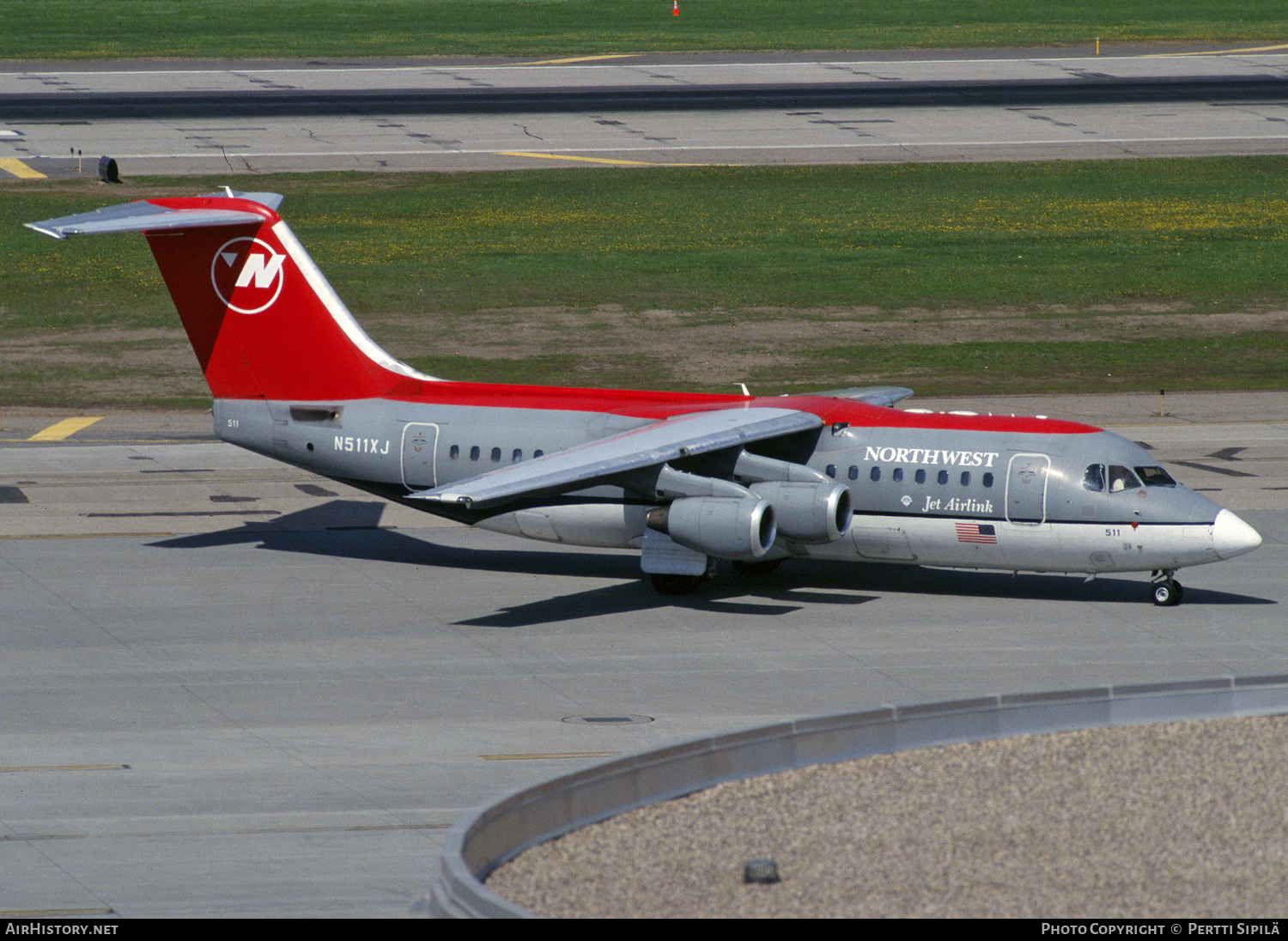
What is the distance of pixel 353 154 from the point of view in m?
75.3

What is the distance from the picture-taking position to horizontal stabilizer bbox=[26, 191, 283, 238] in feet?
109

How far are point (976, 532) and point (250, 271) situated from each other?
50.3 ft

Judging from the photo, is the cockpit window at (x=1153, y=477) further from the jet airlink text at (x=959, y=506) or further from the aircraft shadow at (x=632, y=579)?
the jet airlink text at (x=959, y=506)

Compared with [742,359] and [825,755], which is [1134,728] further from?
[742,359]

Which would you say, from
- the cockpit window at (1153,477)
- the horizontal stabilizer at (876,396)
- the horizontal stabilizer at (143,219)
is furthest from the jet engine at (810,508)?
the horizontal stabilizer at (143,219)

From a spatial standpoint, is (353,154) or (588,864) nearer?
(588,864)

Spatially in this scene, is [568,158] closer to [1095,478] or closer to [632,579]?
[632,579]

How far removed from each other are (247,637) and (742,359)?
28.5 m

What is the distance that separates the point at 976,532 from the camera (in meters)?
31.8

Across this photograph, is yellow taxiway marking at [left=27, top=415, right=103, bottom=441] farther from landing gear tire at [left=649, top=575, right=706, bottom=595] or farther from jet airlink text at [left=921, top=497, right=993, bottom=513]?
jet airlink text at [left=921, top=497, right=993, bottom=513]

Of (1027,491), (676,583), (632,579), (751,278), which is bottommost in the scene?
(632,579)

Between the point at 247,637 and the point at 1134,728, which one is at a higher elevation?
the point at 1134,728

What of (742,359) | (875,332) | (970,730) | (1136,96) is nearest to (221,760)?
(970,730)

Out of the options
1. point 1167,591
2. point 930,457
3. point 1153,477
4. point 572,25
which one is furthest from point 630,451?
point 572,25
